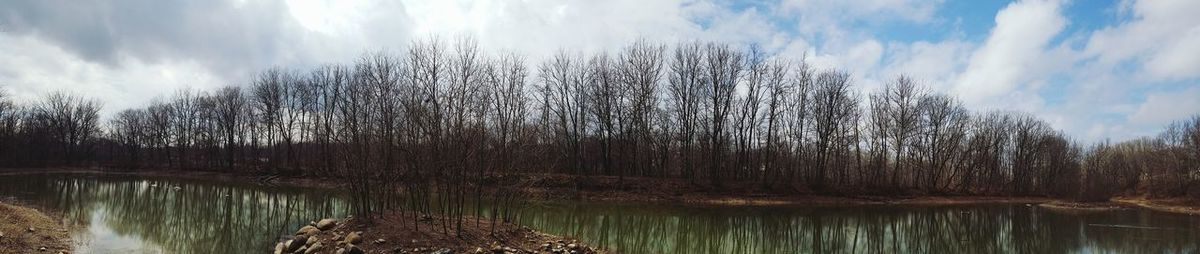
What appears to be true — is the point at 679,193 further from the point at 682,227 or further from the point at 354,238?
the point at 354,238

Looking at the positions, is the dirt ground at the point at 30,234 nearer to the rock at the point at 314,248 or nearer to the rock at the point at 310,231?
the rock at the point at 310,231

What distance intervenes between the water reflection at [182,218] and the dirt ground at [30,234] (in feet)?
1.40

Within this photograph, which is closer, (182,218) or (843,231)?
(182,218)

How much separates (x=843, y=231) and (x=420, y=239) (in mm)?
17333

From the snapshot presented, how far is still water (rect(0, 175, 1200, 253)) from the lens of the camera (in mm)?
17969

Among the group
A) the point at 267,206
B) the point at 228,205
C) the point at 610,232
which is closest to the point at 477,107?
the point at 610,232

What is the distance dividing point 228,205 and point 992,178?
67.1m

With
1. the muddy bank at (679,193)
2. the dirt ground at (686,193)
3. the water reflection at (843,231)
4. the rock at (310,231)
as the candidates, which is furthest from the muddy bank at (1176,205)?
the rock at (310,231)

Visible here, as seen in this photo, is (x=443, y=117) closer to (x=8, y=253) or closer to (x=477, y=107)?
(x=477, y=107)

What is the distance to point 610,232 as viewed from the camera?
69.0ft

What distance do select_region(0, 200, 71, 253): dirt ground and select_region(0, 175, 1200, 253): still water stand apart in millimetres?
541

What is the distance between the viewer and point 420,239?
45.1 ft

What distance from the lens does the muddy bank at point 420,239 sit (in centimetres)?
1344

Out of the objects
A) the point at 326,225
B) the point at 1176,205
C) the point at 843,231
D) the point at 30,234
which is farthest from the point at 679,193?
the point at 1176,205
